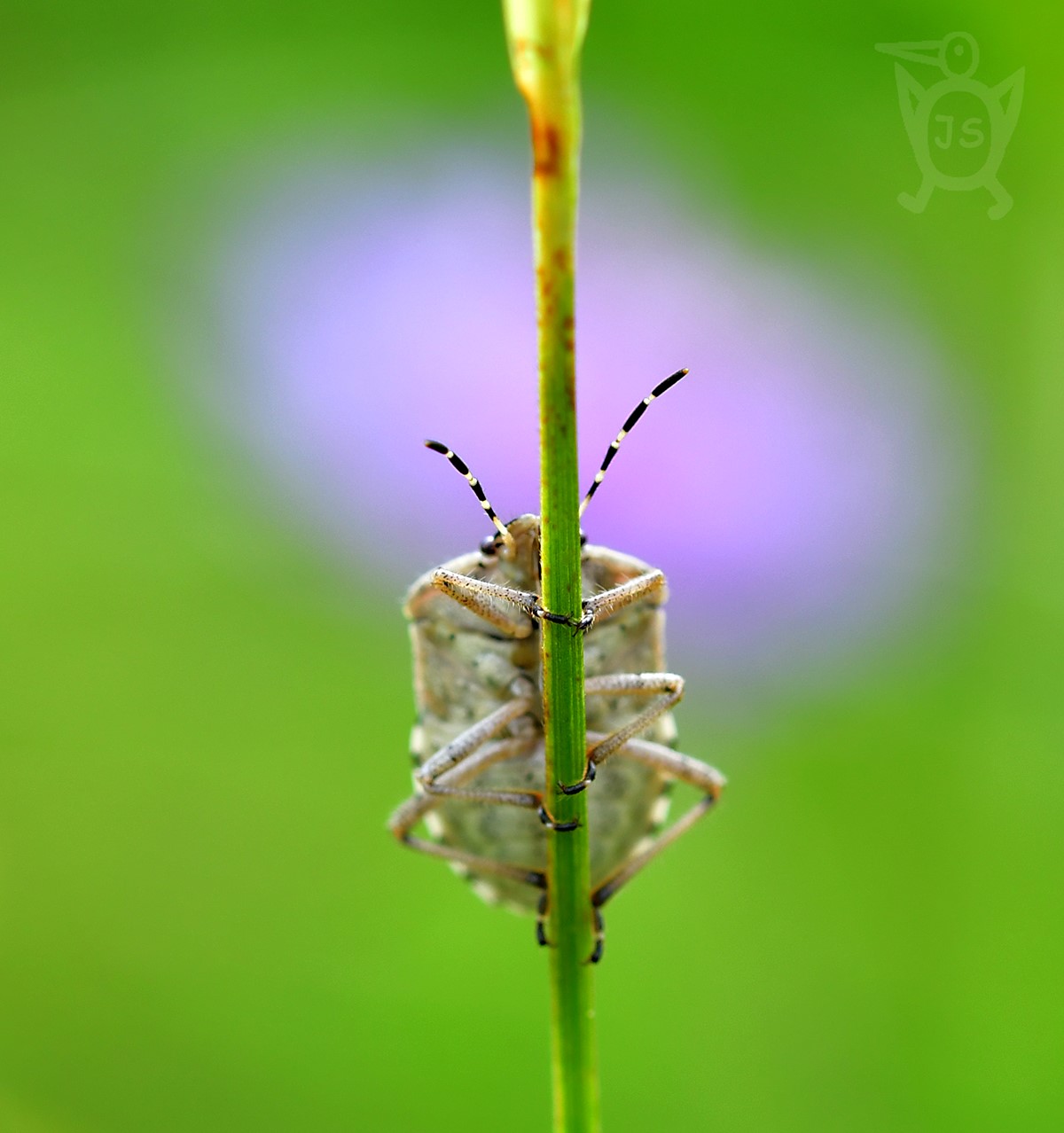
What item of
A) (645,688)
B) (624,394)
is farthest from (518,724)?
(624,394)

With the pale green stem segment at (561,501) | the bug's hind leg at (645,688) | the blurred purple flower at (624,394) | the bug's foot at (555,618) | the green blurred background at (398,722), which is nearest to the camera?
the pale green stem segment at (561,501)

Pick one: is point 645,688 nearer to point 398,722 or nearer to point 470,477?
point 470,477

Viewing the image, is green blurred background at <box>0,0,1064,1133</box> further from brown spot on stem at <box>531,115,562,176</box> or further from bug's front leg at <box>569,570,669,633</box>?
brown spot on stem at <box>531,115,562,176</box>

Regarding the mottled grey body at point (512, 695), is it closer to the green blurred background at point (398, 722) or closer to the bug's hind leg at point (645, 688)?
Answer: the bug's hind leg at point (645, 688)

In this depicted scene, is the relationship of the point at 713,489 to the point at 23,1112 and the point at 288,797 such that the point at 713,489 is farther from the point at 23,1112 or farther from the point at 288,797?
the point at 23,1112

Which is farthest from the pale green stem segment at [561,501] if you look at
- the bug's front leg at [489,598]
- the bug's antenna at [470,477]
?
the bug's antenna at [470,477]

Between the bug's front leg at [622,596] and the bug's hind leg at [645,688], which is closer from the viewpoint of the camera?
the bug's front leg at [622,596]
